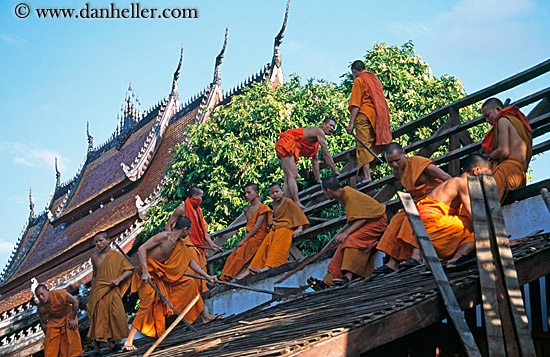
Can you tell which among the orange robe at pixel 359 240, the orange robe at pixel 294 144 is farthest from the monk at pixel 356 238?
the orange robe at pixel 294 144

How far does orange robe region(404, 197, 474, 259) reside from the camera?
18.1 feet

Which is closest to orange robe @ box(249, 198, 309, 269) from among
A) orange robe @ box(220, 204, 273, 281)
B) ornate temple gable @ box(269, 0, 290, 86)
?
orange robe @ box(220, 204, 273, 281)

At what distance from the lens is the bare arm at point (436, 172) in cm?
643

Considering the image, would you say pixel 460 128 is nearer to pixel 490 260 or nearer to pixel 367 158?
pixel 367 158

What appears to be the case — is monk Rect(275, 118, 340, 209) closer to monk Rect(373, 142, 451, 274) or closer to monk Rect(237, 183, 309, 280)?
monk Rect(237, 183, 309, 280)

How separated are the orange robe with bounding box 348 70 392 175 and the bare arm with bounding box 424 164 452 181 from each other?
2462mm

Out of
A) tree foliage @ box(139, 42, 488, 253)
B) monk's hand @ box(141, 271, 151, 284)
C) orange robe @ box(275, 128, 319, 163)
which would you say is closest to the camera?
monk's hand @ box(141, 271, 151, 284)

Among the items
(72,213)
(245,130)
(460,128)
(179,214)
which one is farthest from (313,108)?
(72,213)

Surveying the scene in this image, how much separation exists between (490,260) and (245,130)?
37.1 feet

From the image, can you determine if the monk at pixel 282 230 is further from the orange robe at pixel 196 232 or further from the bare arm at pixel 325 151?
the bare arm at pixel 325 151

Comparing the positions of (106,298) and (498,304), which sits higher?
(106,298)

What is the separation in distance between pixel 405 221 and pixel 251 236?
3592 millimetres

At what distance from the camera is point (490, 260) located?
4.41 m

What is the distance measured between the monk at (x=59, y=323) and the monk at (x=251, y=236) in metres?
1.99
